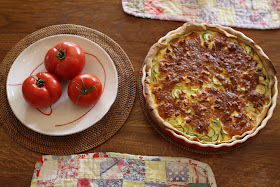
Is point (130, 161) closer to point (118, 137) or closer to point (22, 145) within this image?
point (118, 137)

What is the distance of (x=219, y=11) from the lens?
2207mm

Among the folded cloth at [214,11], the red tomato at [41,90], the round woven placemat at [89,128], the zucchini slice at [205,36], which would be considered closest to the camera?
the red tomato at [41,90]

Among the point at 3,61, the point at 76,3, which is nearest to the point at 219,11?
the point at 76,3

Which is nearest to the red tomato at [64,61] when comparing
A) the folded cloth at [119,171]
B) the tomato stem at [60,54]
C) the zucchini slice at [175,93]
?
the tomato stem at [60,54]

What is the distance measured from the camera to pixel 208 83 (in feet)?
6.09

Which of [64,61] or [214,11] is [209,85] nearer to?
[214,11]

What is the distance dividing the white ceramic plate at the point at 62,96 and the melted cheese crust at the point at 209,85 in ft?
1.02

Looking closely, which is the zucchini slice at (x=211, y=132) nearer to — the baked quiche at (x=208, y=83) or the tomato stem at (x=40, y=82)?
the baked quiche at (x=208, y=83)

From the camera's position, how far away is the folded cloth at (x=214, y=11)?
2.15 m

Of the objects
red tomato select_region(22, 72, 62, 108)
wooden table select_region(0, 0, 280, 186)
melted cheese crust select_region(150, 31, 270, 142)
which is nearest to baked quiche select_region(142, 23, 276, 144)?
melted cheese crust select_region(150, 31, 270, 142)

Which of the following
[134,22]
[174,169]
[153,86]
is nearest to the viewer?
[174,169]

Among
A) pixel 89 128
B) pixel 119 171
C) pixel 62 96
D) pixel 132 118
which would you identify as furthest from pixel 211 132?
pixel 62 96

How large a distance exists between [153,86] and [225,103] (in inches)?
19.0

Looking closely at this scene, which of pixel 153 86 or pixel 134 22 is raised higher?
pixel 134 22
